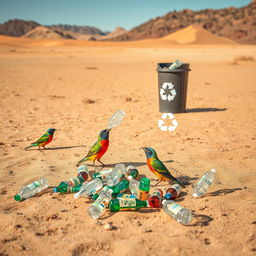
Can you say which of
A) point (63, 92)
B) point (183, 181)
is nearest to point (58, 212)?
point (183, 181)

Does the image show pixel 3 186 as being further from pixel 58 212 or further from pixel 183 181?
pixel 183 181

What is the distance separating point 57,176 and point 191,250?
2.24 meters

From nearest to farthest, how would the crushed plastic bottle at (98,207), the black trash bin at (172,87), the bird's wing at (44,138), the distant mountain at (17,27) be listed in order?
the crushed plastic bottle at (98,207) < the bird's wing at (44,138) < the black trash bin at (172,87) < the distant mountain at (17,27)

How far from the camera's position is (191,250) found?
2.70m

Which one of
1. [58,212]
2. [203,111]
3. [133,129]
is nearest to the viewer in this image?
[58,212]

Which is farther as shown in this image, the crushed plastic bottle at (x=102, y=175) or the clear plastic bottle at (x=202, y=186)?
the crushed plastic bottle at (x=102, y=175)

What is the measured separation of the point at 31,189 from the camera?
12.1ft

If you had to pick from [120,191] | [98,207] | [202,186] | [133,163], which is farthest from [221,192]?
[98,207]

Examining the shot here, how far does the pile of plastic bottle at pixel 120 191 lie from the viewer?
3.24 meters

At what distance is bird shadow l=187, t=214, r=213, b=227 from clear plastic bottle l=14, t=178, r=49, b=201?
1.93 metres

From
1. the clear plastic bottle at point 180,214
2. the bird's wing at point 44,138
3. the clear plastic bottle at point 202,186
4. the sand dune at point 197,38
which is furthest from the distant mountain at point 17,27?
the clear plastic bottle at point 180,214

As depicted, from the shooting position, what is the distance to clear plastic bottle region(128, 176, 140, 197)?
3654 millimetres

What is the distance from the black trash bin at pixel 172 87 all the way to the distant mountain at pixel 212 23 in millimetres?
88606

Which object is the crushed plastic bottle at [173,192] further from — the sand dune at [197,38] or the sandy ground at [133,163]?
the sand dune at [197,38]
